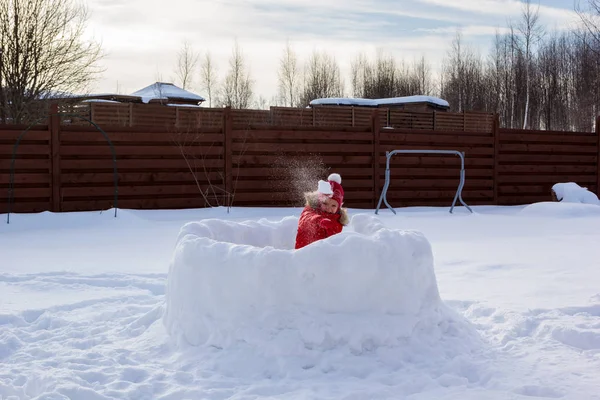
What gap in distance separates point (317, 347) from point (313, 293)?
11.2 inches

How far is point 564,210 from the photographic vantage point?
37.3 feet

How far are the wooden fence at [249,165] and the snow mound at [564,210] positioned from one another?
2.02m

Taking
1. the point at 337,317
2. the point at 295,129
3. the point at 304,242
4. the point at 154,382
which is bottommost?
the point at 154,382

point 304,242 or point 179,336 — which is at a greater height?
point 304,242

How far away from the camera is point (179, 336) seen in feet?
11.9

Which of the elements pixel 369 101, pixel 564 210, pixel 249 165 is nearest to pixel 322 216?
pixel 249 165

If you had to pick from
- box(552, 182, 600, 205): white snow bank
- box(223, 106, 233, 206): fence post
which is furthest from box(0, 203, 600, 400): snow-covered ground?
box(552, 182, 600, 205): white snow bank

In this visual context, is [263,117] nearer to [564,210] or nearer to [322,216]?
[564,210]

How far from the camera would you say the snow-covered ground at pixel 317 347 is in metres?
2.99

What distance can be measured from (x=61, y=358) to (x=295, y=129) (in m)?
8.61

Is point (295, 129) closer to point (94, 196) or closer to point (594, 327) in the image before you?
point (94, 196)

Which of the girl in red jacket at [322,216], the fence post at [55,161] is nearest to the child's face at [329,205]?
the girl in red jacket at [322,216]

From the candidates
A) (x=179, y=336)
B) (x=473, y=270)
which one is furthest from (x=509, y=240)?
(x=179, y=336)

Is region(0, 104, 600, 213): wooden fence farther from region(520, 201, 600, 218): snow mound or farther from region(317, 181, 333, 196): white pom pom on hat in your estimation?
region(317, 181, 333, 196): white pom pom on hat
